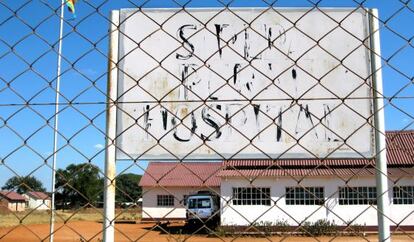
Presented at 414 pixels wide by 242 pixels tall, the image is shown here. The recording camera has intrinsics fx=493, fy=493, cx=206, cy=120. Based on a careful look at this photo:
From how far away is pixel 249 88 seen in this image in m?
2.35

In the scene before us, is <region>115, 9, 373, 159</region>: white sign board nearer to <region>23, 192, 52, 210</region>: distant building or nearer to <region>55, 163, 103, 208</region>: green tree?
<region>55, 163, 103, 208</region>: green tree

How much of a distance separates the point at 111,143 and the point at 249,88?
729mm

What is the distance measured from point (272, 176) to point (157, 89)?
85.0ft

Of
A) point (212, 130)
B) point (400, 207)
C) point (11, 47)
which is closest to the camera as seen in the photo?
point (11, 47)

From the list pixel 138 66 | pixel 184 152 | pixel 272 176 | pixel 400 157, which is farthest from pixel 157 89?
pixel 400 157

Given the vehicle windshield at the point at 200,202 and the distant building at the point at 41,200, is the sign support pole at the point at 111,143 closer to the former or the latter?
the distant building at the point at 41,200

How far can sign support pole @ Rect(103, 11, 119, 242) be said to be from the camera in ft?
7.77

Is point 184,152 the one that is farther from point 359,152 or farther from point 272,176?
point 272,176

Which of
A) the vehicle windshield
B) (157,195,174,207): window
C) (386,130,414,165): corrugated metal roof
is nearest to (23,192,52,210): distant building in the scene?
the vehicle windshield

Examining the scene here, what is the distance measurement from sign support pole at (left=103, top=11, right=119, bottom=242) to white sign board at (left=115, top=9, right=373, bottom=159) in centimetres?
4

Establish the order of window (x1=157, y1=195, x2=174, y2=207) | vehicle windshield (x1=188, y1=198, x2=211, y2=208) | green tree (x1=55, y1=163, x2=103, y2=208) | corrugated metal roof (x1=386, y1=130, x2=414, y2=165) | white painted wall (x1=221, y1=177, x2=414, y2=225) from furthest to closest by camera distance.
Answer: window (x1=157, y1=195, x2=174, y2=207)
vehicle windshield (x1=188, y1=198, x2=211, y2=208)
corrugated metal roof (x1=386, y1=130, x2=414, y2=165)
white painted wall (x1=221, y1=177, x2=414, y2=225)
green tree (x1=55, y1=163, x2=103, y2=208)

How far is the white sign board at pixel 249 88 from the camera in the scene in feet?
7.71

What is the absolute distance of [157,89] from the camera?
96.6 inches

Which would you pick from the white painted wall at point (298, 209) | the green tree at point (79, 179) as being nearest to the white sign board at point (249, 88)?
the green tree at point (79, 179)
